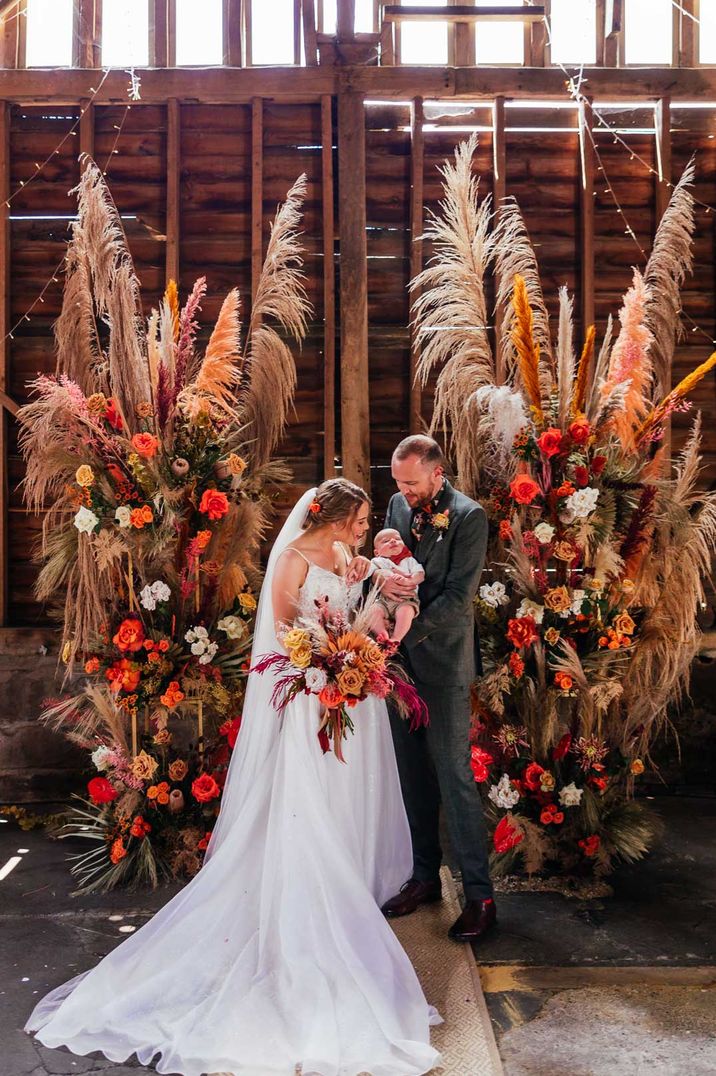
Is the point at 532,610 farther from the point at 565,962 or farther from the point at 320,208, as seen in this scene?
the point at 320,208

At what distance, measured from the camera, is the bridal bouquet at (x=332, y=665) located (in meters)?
3.03

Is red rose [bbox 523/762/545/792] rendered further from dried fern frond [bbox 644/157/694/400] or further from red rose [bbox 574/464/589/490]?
dried fern frond [bbox 644/157/694/400]

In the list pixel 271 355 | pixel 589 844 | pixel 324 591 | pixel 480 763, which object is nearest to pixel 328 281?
pixel 271 355

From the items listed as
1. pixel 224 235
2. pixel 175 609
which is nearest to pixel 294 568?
pixel 175 609

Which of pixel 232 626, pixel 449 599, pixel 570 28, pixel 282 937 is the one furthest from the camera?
pixel 570 28

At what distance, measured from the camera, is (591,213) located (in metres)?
5.08

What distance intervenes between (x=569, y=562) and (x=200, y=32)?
11.1 feet

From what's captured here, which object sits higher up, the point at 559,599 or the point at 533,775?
the point at 559,599

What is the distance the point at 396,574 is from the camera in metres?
3.46

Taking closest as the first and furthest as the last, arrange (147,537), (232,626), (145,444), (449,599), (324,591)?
(324,591) → (449,599) → (145,444) → (147,537) → (232,626)

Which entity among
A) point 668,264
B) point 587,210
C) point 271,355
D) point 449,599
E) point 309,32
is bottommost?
point 449,599

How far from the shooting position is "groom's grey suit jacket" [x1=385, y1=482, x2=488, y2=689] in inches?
140

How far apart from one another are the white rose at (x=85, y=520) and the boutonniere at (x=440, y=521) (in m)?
1.34

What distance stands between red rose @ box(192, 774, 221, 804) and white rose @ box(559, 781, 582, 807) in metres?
1.41
